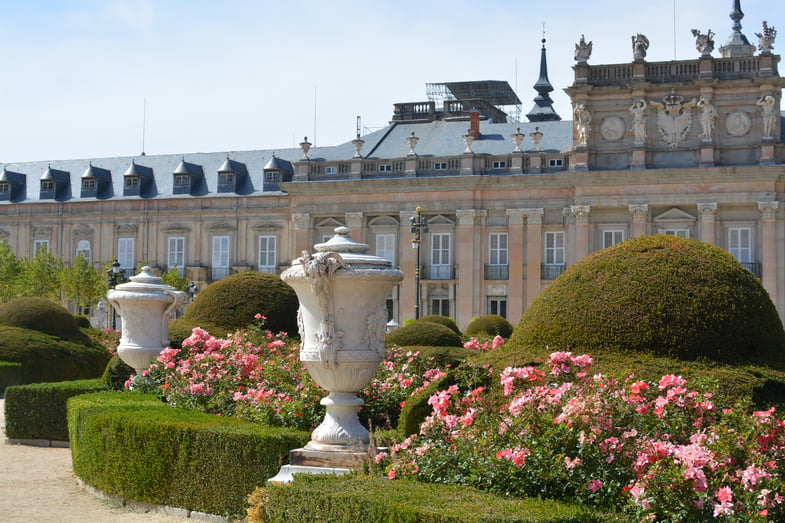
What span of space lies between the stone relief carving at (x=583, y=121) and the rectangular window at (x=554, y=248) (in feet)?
13.7

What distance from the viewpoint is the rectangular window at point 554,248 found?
46.8 m

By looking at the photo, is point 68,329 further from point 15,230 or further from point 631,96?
point 15,230

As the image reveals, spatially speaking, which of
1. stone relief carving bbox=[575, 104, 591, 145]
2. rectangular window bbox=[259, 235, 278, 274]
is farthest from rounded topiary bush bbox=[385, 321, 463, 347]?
rectangular window bbox=[259, 235, 278, 274]

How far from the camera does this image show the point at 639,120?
45156mm

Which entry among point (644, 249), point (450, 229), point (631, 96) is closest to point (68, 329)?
point (644, 249)

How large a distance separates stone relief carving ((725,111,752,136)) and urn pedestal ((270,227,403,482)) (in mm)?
37704

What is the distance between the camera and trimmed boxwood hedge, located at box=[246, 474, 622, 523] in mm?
6823

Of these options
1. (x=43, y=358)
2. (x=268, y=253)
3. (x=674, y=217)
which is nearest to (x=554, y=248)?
(x=674, y=217)

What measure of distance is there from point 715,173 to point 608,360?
36385 mm

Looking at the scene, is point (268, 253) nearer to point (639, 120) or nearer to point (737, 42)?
point (639, 120)

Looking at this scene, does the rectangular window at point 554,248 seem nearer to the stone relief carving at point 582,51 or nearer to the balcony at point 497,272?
the balcony at point 497,272

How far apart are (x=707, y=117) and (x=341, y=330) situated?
37.6m

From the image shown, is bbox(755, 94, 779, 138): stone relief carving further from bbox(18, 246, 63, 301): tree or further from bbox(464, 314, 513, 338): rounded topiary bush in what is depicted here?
bbox(18, 246, 63, 301): tree

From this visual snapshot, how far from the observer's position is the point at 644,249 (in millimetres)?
10531
